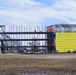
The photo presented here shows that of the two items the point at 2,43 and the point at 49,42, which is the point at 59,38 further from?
the point at 2,43

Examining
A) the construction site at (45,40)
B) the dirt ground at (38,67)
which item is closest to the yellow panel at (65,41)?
the construction site at (45,40)

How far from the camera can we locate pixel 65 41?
393 feet

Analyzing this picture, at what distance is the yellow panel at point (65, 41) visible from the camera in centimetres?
11794

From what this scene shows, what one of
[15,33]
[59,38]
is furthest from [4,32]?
[59,38]

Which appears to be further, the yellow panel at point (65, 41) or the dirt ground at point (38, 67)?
the yellow panel at point (65, 41)

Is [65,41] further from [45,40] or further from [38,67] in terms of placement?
[38,67]

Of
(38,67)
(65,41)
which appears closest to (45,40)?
(65,41)

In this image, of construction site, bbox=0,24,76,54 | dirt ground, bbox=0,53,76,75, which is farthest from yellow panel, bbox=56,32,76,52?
dirt ground, bbox=0,53,76,75

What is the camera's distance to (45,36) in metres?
119

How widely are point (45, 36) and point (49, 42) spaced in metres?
2.68

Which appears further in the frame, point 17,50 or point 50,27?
point 50,27

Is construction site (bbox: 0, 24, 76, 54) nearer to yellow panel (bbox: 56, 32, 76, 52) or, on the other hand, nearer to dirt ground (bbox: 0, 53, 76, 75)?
yellow panel (bbox: 56, 32, 76, 52)

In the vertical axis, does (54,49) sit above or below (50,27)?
below

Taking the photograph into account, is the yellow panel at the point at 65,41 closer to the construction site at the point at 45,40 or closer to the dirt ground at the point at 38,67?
the construction site at the point at 45,40
